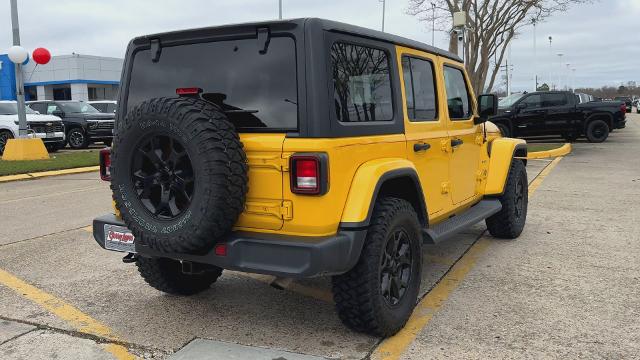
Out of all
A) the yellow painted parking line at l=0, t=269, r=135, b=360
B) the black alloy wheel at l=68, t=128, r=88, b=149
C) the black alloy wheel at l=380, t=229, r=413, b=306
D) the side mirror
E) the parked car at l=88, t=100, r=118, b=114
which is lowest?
the yellow painted parking line at l=0, t=269, r=135, b=360

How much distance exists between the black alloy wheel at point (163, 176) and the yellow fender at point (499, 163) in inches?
131

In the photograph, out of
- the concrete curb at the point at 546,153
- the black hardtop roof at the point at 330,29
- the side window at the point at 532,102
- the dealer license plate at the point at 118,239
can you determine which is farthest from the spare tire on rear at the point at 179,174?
the side window at the point at 532,102

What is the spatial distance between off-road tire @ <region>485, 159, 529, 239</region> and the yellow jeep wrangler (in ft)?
7.10

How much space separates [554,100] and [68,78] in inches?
1533

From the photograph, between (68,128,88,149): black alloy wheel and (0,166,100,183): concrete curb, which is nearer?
(0,166,100,183): concrete curb

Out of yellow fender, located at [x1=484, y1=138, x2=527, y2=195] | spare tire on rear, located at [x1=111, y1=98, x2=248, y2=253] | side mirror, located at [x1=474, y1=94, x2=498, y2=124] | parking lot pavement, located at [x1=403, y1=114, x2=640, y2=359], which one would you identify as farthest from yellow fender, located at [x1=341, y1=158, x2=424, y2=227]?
yellow fender, located at [x1=484, y1=138, x2=527, y2=195]

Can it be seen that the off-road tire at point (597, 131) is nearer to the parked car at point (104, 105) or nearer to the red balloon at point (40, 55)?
the parked car at point (104, 105)

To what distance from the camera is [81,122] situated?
19.0 m

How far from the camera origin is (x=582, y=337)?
3414mm

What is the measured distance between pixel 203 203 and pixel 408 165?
1342 millimetres

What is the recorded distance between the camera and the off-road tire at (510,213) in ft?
18.6

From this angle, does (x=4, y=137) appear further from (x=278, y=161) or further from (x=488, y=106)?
(x=278, y=161)

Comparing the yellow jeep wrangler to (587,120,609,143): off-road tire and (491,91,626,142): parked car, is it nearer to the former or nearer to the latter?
(491,91,626,142): parked car

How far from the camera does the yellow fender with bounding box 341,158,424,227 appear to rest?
3.10m
